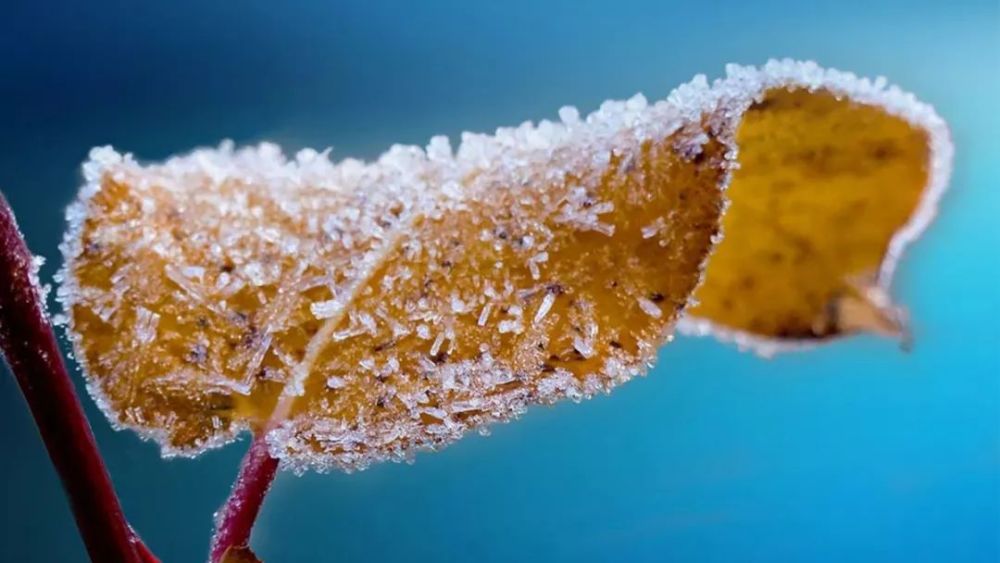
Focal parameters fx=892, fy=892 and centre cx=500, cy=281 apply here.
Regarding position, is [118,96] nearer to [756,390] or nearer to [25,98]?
[25,98]

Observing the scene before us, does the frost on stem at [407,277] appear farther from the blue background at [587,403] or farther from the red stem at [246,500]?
the blue background at [587,403]

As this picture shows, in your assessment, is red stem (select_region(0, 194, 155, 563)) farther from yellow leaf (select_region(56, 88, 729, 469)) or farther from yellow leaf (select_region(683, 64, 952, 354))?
yellow leaf (select_region(683, 64, 952, 354))

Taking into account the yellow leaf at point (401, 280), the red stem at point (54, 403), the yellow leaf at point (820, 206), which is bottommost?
the red stem at point (54, 403)

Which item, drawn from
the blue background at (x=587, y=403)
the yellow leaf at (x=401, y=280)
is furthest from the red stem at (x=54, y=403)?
the blue background at (x=587, y=403)

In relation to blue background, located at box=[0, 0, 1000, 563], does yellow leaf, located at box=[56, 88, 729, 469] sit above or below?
below

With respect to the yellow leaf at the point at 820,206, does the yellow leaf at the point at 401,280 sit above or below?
below

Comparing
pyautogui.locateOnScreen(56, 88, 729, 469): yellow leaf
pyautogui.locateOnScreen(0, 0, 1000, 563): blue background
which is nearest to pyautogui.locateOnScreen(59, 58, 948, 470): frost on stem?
pyautogui.locateOnScreen(56, 88, 729, 469): yellow leaf
